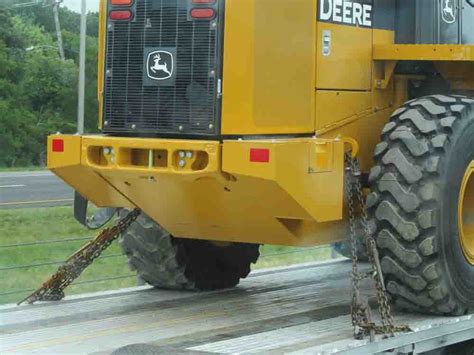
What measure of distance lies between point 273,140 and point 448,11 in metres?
2.47

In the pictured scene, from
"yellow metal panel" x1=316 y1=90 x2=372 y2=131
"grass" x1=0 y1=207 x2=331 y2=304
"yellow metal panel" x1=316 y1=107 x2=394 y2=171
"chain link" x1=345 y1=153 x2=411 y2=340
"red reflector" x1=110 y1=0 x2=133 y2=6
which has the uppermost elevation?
"red reflector" x1=110 y1=0 x2=133 y2=6

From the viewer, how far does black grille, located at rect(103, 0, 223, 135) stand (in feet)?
23.5

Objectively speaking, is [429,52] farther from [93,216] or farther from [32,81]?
[32,81]

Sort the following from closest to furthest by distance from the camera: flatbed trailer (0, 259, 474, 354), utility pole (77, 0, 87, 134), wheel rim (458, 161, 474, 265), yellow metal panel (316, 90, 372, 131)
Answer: flatbed trailer (0, 259, 474, 354) < yellow metal panel (316, 90, 372, 131) < wheel rim (458, 161, 474, 265) < utility pole (77, 0, 87, 134)

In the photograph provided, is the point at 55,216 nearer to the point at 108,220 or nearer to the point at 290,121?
the point at 108,220

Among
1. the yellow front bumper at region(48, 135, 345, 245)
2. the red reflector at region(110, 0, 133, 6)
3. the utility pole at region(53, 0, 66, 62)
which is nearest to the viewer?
the yellow front bumper at region(48, 135, 345, 245)

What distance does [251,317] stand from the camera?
7.64m

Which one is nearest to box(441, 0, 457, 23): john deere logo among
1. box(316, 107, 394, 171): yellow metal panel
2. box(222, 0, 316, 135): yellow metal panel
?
box(316, 107, 394, 171): yellow metal panel

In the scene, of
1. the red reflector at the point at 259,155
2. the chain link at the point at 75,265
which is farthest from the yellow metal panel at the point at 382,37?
the chain link at the point at 75,265

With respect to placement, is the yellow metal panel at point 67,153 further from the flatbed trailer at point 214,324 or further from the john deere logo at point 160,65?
the flatbed trailer at point 214,324

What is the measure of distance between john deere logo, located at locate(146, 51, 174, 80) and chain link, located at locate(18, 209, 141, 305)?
4.23 feet

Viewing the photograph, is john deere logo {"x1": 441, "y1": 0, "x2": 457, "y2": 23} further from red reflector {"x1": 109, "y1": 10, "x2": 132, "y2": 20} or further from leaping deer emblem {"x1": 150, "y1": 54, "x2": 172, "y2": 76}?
red reflector {"x1": 109, "y1": 10, "x2": 132, "y2": 20}

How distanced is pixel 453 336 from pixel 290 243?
1251 mm

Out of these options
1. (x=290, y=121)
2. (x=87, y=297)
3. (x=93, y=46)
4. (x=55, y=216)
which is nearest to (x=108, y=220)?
(x=87, y=297)
